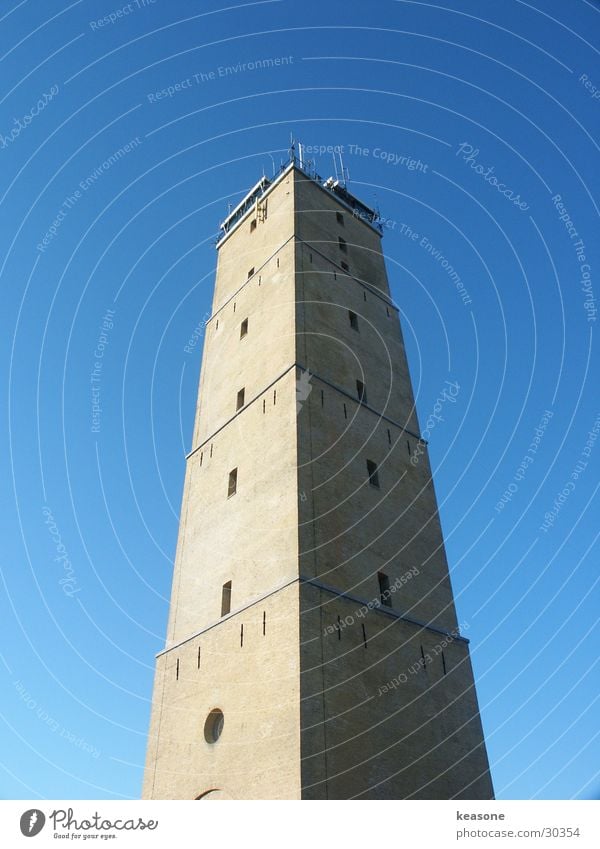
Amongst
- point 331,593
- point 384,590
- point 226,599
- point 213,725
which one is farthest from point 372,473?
point 213,725

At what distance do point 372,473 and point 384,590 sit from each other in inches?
160

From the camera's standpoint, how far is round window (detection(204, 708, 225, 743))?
15994 millimetres

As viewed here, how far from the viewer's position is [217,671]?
16719 mm

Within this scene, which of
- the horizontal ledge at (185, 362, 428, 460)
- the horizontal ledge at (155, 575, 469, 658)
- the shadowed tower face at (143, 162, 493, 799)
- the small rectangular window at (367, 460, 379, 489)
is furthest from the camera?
the horizontal ledge at (185, 362, 428, 460)

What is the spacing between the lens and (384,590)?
1828cm

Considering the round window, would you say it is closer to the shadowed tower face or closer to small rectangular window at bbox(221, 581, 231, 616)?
the shadowed tower face

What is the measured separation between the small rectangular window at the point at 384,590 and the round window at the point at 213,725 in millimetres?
5183

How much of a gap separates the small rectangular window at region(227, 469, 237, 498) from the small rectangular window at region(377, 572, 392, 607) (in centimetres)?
532
